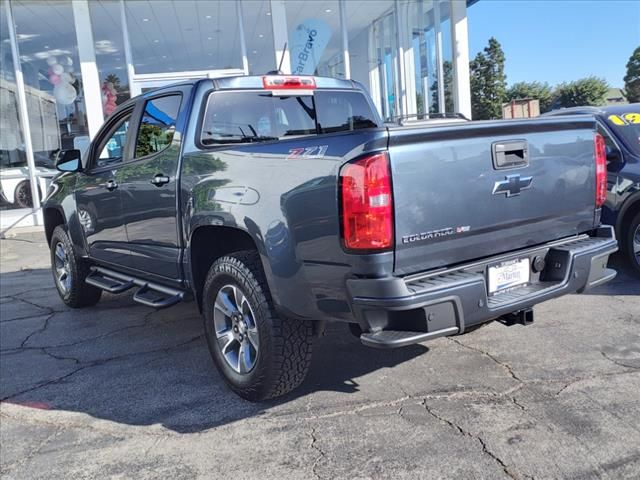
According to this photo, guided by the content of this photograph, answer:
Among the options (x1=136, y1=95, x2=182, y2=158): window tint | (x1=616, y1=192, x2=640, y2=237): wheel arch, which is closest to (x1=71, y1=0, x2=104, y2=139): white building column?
(x1=136, y1=95, x2=182, y2=158): window tint

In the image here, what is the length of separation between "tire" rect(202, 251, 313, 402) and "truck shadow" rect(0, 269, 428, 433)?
0.19 m

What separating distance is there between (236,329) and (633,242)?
4.07 m

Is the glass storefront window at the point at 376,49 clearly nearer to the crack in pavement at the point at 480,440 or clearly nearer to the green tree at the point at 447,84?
the green tree at the point at 447,84

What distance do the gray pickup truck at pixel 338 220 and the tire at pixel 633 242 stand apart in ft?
7.35

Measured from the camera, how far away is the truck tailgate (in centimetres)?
279

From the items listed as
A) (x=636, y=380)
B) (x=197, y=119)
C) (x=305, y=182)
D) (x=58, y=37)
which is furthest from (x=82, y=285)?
(x=58, y=37)

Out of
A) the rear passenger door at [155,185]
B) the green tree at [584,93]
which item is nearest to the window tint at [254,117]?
the rear passenger door at [155,185]

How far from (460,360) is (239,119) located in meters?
2.22

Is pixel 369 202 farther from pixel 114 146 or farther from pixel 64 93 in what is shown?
pixel 64 93

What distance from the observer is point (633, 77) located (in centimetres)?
3288

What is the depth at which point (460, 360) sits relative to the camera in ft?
13.0

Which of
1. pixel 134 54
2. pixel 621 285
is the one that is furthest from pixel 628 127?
pixel 134 54

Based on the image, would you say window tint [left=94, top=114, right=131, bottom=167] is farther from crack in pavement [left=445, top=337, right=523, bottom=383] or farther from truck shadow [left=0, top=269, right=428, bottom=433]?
crack in pavement [left=445, top=337, right=523, bottom=383]

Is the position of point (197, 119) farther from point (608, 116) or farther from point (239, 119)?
point (608, 116)
